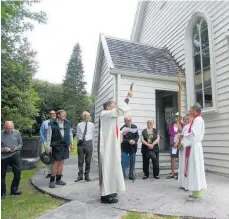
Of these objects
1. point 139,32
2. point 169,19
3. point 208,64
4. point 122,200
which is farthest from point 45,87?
point 122,200

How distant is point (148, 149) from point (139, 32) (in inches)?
322

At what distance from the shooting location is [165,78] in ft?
27.0

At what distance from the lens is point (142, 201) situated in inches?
174

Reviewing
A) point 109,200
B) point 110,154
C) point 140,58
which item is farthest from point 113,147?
point 140,58

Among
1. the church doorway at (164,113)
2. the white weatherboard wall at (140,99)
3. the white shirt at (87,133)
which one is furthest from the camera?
the church doorway at (164,113)

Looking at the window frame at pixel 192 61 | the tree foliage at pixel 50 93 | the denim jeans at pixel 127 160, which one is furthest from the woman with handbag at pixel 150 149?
the tree foliage at pixel 50 93

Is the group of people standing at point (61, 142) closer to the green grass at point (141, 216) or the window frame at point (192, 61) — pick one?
the green grass at point (141, 216)

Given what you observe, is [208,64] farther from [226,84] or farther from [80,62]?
[80,62]

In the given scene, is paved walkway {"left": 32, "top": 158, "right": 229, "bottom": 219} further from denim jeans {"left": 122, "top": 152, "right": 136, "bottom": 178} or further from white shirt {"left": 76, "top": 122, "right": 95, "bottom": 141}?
white shirt {"left": 76, "top": 122, "right": 95, "bottom": 141}

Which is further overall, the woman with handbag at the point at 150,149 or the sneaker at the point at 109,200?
the woman with handbag at the point at 150,149

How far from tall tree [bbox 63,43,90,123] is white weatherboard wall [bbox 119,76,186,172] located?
2961cm

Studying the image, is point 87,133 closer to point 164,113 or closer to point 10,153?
point 10,153

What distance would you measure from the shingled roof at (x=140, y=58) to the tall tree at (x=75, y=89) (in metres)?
28.3

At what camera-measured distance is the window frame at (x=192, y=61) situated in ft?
24.0
